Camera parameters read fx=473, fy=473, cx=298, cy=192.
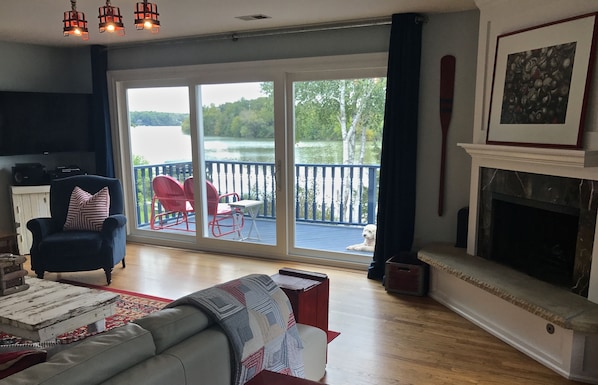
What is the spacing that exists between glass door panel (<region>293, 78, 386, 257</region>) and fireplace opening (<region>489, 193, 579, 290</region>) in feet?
4.60

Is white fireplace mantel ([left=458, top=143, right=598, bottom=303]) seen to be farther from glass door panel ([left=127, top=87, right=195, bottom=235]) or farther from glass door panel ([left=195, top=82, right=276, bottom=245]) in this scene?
glass door panel ([left=127, top=87, right=195, bottom=235])

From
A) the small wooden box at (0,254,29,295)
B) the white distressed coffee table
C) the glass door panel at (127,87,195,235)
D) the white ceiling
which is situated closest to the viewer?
the white distressed coffee table

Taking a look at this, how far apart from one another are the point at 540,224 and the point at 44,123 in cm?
517

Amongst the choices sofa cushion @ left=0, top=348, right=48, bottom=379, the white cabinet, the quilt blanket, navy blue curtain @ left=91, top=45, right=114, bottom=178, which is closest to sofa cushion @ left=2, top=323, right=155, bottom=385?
sofa cushion @ left=0, top=348, right=48, bottom=379

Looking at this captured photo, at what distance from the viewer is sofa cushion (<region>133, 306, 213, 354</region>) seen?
1466mm

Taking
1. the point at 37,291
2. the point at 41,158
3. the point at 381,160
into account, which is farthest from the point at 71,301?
the point at 41,158

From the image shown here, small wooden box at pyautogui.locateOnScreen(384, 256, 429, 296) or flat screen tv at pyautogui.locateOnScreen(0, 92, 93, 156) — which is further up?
flat screen tv at pyautogui.locateOnScreen(0, 92, 93, 156)

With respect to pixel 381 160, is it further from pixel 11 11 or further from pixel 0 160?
pixel 0 160

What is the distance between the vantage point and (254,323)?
1.70m

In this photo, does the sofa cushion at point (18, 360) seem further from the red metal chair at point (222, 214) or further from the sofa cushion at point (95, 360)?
the red metal chair at point (222, 214)

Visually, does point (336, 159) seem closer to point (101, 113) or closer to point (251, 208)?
point (251, 208)

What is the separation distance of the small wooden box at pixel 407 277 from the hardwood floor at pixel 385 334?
2.9 inches

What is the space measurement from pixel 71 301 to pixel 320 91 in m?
2.99

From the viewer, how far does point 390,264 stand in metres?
4.07
